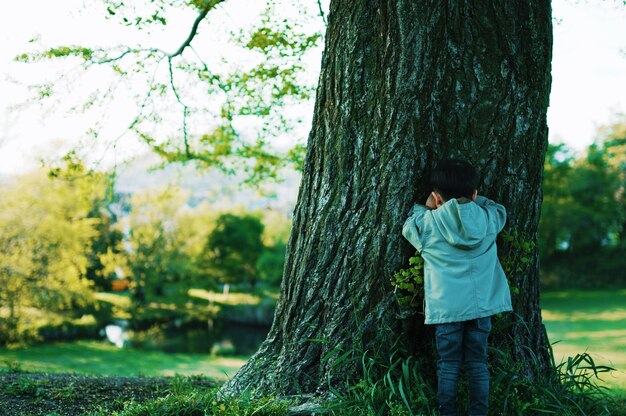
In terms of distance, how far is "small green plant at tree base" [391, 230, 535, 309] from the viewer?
11.9 feet

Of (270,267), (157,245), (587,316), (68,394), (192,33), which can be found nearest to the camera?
(68,394)

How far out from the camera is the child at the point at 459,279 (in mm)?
3395

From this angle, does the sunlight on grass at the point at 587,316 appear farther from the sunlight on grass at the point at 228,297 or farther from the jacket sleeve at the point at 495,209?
the jacket sleeve at the point at 495,209

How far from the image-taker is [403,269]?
3.69 metres

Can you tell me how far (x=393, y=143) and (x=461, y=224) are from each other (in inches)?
25.5

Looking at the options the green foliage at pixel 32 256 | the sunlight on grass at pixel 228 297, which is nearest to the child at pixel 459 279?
the green foliage at pixel 32 256

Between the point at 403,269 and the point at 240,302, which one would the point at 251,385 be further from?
the point at 240,302

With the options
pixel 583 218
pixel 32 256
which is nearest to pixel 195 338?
pixel 32 256

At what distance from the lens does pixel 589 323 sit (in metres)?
23.1

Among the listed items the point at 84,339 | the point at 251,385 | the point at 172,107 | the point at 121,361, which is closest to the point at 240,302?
the point at 84,339

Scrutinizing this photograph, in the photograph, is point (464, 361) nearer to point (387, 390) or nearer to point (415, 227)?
point (387, 390)

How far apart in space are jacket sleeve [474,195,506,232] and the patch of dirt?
96.5 inches

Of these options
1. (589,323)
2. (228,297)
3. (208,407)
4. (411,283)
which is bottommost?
(228,297)

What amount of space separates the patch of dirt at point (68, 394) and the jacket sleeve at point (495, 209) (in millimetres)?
2452
